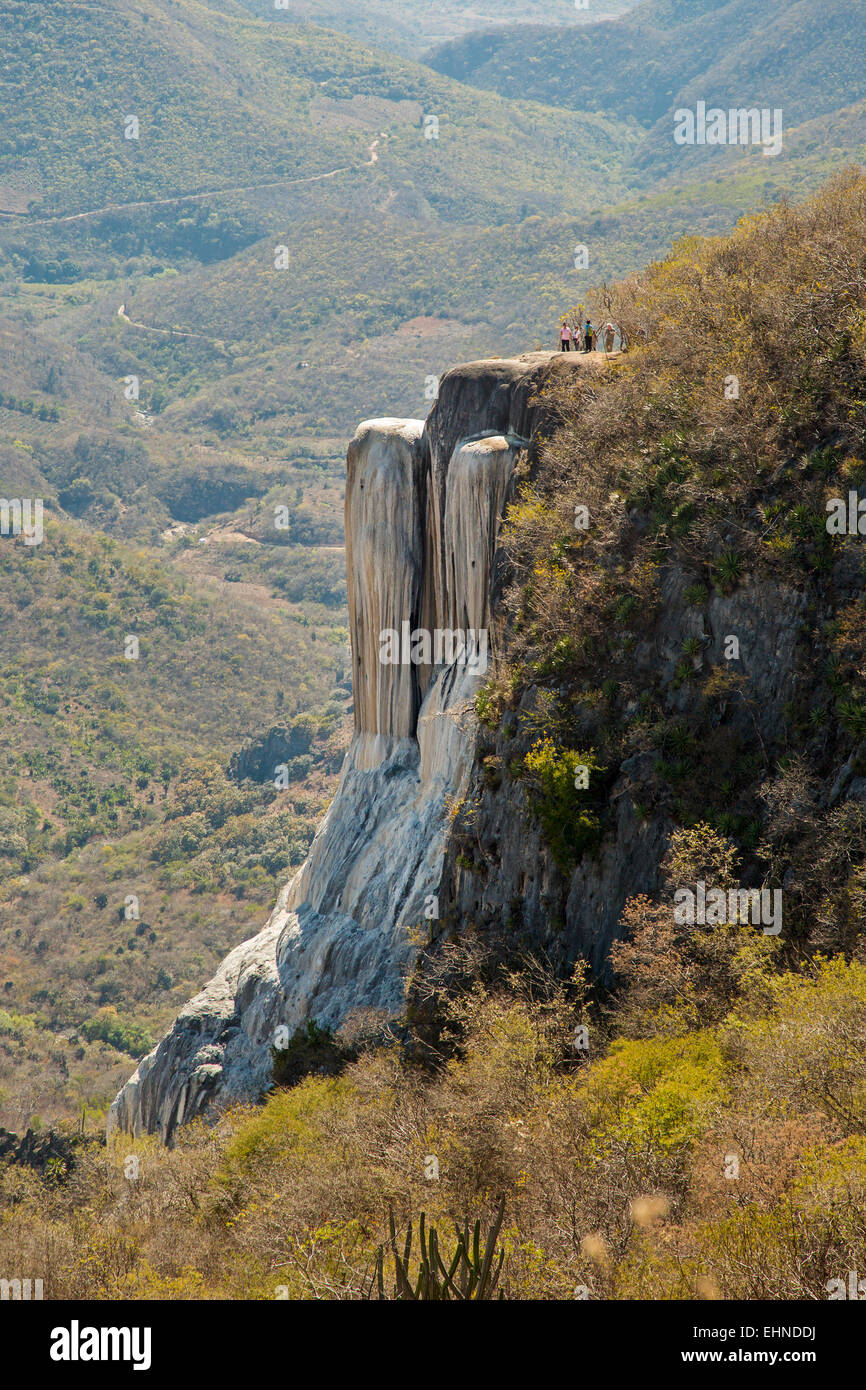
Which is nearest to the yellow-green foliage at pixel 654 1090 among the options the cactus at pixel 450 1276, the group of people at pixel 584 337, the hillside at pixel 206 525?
the cactus at pixel 450 1276

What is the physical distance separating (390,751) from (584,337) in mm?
9995

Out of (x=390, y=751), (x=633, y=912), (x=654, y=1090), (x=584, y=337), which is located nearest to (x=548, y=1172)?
(x=654, y=1090)

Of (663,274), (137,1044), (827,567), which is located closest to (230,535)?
(137,1044)

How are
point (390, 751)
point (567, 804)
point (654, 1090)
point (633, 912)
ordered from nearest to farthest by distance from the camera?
point (654, 1090)
point (633, 912)
point (567, 804)
point (390, 751)

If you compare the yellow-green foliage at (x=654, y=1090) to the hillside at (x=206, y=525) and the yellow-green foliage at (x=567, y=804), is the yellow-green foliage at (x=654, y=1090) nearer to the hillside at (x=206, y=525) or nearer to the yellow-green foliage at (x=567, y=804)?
the yellow-green foliage at (x=567, y=804)

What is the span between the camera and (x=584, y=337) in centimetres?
2548

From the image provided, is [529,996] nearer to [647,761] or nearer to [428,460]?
[647,761]

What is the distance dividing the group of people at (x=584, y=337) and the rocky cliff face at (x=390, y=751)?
140 centimetres

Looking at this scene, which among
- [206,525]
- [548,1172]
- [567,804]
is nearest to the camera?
[548,1172]

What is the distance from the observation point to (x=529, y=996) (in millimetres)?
18219

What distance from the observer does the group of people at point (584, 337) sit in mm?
25109

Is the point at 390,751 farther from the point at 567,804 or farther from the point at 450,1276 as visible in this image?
the point at 450,1276

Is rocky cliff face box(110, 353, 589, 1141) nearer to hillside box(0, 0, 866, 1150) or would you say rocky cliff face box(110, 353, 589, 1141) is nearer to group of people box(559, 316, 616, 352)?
group of people box(559, 316, 616, 352)

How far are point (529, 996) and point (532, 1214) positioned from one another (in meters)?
5.27
